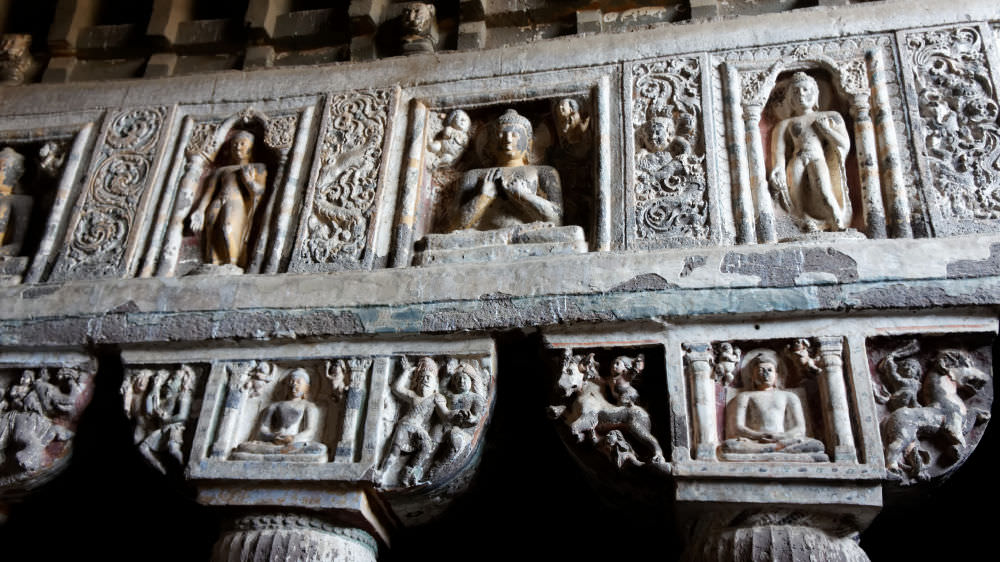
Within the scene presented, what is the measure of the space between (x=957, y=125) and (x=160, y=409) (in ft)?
15.5

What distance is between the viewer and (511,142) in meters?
5.82

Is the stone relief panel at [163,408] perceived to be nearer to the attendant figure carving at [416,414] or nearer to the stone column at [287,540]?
the stone column at [287,540]

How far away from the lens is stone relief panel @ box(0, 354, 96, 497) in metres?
5.19

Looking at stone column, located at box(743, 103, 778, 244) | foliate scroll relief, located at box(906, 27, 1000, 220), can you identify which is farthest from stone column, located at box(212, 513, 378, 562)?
foliate scroll relief, located at box(906, 27, 1000, 220)

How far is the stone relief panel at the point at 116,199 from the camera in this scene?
5.83 m

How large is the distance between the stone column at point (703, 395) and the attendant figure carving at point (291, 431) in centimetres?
192

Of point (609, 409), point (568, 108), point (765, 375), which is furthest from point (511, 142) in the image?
point (765, 375)

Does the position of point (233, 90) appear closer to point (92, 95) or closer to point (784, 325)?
point (92, 95)

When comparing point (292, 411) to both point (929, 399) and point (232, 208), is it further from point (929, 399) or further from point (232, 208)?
point (929, 399)

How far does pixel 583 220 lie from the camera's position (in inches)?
222

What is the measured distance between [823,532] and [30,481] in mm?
4246

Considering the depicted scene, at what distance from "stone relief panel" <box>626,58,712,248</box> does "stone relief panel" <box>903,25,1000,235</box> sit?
121 cm

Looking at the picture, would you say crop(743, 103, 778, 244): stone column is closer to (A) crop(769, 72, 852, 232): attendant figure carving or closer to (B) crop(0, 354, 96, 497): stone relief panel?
(A) crop(769, 72, 852, 232): attendant figure carving

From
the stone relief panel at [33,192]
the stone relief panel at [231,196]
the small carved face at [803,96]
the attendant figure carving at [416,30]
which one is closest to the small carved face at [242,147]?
the stone relief panel at [231,196]
